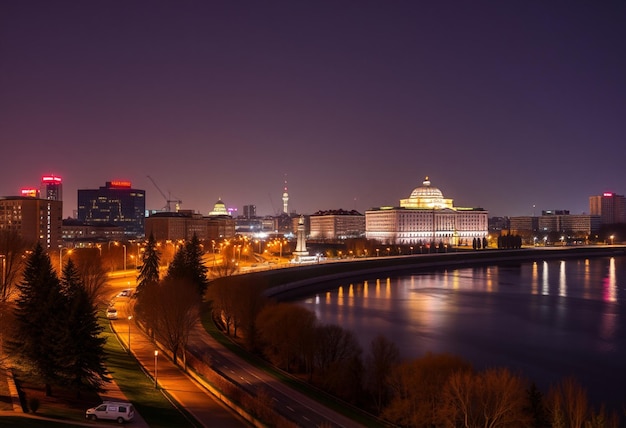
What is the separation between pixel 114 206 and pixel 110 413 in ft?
593

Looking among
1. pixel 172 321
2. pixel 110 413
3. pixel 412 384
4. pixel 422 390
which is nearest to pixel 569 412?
pixel 422 390

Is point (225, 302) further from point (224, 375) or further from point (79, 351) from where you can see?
point (79, 351)

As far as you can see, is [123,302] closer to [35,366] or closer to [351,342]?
[351,342]

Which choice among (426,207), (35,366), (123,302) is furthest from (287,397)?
(426,207)

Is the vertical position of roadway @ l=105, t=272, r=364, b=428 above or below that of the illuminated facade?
below

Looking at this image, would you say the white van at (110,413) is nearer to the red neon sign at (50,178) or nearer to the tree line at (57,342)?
the tree line at (57,342)

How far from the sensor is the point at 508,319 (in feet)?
132

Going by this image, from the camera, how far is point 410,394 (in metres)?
19.2

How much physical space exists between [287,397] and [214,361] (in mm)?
4929

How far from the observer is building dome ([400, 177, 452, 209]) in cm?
14650

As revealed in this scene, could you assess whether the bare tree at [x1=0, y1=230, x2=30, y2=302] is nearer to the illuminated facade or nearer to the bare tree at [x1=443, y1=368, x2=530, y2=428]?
the bare tree at [x1=443, y1=368, x2=530, y2=428]

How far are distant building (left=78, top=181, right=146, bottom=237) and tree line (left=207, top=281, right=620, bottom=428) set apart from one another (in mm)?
163960

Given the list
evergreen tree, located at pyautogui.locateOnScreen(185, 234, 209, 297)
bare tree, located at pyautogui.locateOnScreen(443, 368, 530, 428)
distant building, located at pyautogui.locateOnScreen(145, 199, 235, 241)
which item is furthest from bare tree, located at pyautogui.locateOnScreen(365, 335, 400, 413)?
distant building, located at pyautogui.locateOnScreen(145, 199, 235, 241)

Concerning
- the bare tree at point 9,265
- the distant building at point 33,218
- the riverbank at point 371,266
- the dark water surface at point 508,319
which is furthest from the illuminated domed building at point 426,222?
the bare tree at point 9,265
